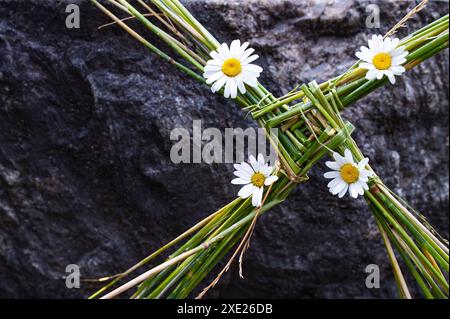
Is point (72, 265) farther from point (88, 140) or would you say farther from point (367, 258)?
point (367, 258)

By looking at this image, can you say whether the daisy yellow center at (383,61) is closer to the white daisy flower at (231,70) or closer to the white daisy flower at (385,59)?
the white daisy flower at (385,59)

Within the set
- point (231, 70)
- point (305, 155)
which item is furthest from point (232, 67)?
→ point (305, 155)

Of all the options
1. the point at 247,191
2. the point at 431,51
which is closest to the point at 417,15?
the point at 431,51

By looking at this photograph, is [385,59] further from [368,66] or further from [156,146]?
[156,146]

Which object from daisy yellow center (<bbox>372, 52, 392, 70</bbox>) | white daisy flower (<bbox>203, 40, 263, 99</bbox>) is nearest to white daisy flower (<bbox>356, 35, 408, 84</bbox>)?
daisy yellow center (<bbox>372, 52, 392, 70</bbox>)

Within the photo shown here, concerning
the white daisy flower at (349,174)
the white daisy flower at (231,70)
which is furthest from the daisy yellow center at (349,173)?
the white daisy flower at (231,70)

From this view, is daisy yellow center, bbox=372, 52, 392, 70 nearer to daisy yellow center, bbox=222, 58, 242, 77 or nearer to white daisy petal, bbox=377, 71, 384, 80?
white daisy petal, bbox=377, 71, 384, 80
